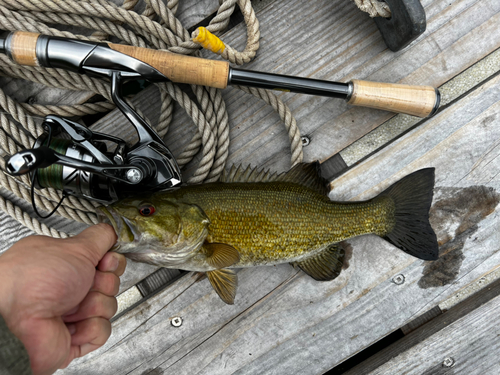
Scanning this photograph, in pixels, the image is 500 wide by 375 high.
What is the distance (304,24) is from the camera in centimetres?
220

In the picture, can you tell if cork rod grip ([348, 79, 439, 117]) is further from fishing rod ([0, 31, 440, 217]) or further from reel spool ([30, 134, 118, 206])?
reel spool ([30, 134, 118, 206])

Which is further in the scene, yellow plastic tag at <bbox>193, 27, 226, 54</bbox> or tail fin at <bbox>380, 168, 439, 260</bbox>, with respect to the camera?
tail fin at <bbox>380, 168, 439, 260</bbox>

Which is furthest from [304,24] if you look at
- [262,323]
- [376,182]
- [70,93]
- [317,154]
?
[262,323]

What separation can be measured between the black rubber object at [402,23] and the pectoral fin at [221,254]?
1.60 meters

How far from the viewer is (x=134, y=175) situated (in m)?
1.59

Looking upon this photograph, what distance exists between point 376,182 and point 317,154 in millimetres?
429

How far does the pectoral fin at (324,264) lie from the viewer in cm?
202

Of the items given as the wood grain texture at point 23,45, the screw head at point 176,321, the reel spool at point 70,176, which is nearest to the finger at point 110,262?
the reel spool at point 70,176

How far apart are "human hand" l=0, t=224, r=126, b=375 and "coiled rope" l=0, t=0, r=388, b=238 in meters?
0.49

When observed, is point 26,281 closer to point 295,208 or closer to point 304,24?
point 295,208

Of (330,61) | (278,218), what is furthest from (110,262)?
(330,61)

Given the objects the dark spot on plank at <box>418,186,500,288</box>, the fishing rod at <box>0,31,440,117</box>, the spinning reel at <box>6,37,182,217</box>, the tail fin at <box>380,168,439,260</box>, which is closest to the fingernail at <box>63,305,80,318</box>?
the spinning reel at <box>6,37,182,217</box>

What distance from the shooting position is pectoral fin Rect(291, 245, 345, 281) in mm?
2018

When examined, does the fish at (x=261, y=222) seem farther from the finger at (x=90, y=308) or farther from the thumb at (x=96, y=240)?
the finger at (x=90, y=308)
